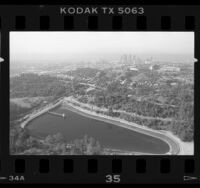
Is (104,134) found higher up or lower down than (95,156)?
higher up

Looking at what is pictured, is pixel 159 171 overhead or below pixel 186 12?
below

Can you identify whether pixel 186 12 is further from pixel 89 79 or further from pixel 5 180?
pixel 5 180

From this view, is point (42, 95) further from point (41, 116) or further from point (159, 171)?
point (159, 171)

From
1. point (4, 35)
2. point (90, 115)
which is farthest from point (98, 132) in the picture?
point (4, 35)
